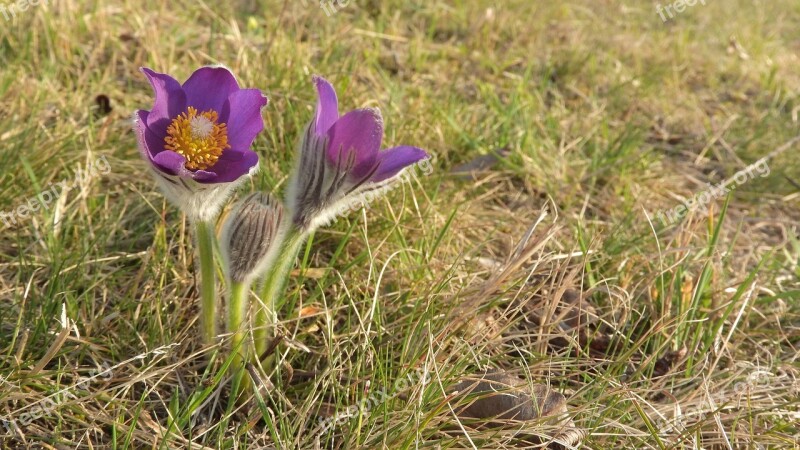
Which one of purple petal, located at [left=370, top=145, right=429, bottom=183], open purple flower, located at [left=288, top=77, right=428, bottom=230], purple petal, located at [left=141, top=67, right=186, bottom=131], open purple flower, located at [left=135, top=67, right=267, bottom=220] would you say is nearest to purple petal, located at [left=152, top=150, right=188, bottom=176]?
open purple flower, located at [left=135, top=67, right=267, bottom=220]

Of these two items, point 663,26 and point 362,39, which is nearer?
point 362,39

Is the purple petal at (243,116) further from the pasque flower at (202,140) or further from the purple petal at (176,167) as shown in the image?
the purple petal at (176,167)

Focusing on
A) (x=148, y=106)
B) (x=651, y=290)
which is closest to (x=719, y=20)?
(x=651, y=290)

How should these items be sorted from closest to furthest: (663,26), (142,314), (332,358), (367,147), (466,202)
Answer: (367,147) → (332,358) → (142,314) → (466,202) → (663,26)

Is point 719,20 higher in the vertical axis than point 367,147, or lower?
lower

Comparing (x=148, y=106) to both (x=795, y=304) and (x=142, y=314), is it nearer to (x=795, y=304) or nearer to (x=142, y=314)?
(x=142, y=314)

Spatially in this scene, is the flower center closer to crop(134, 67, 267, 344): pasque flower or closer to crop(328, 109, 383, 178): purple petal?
crop(134, 67, 267, 344): pasque flower

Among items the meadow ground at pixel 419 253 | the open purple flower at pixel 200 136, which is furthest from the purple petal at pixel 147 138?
the meadow ground at pixel 419 253

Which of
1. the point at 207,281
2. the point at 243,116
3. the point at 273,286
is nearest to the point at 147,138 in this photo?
the point at 243,116
